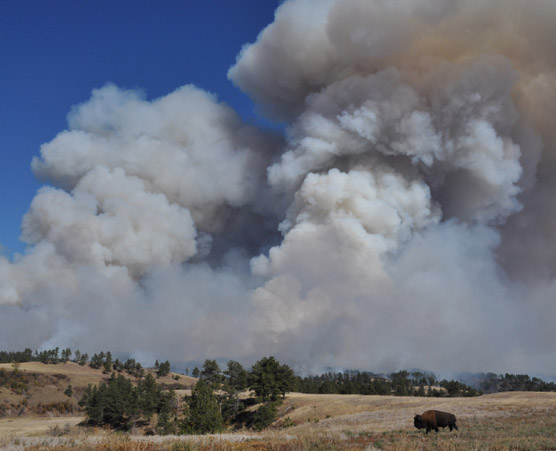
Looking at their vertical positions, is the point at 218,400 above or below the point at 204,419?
below

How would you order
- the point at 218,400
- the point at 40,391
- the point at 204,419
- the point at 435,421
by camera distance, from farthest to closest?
the point at 40,391
the point at 218,400
the point at 204,419
the point at 435,421

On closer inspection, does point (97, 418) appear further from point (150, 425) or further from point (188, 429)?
point (188, 429)

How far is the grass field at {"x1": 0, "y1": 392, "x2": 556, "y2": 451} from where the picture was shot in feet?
48.9

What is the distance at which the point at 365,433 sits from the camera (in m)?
22.9

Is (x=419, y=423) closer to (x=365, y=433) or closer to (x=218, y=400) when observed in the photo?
(x=365, y=433)

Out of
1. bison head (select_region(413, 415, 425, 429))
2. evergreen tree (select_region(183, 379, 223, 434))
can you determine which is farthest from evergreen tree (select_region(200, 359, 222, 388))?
bison head (select_region(413, 415, 425, 429))

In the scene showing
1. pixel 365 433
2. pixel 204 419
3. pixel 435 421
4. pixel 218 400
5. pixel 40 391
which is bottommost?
pixel 40 391

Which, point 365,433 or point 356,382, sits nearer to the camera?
point 365,433

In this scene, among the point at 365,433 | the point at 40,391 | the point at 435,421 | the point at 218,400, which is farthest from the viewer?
the point at 40,391

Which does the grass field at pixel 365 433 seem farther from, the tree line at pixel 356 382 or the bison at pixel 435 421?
the tree line at pixel 356 382

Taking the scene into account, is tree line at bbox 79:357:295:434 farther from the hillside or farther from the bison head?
the bison head

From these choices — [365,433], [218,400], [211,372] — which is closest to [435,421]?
[365,433]

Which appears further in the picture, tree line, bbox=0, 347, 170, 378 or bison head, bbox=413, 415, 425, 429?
tree line, bbox=0, 347, 170, 378

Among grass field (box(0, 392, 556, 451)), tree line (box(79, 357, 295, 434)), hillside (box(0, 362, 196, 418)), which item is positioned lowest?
hillside (box(0, 362, 196, 418))
